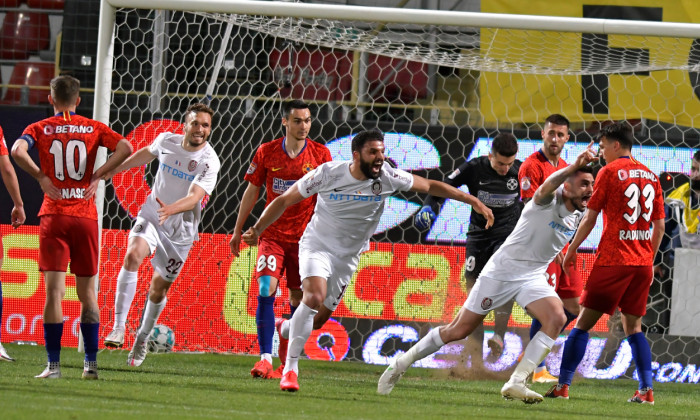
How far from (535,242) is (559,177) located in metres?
0.58

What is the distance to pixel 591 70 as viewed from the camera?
32.1 ft

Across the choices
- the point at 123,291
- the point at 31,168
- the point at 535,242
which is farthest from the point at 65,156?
the point at 535,242

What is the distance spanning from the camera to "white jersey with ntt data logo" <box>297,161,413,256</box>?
672cm

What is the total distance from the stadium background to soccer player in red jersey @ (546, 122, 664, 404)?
2341 mm

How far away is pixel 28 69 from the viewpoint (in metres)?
14.4

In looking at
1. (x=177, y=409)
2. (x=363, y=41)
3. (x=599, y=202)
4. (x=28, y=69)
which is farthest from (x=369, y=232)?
(x=28, y=69)

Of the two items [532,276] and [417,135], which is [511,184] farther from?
[532,276]

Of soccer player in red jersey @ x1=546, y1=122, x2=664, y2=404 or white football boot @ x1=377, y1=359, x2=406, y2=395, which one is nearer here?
white football boot @ x1=377, y1=359, x2=406, y2=395

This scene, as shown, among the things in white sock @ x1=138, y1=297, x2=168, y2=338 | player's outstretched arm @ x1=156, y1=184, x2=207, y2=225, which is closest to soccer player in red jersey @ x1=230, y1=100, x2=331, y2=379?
player's outstretched arm @ x1=156, y1=184, x2=207, y2=225

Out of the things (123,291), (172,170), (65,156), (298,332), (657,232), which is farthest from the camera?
(172,170)

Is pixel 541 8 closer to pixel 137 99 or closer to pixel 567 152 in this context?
pixel 567 152

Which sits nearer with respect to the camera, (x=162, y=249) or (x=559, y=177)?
(x=559, y=177)

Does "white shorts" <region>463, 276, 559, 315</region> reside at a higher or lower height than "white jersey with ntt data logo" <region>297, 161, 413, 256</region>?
lower

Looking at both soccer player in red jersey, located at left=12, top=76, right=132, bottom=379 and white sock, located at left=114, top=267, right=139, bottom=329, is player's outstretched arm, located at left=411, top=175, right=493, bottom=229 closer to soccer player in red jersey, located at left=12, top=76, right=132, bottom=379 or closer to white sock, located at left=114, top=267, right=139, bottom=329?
soccer player in red jersey, located at left=12, top=76, right=132, bottom=379
